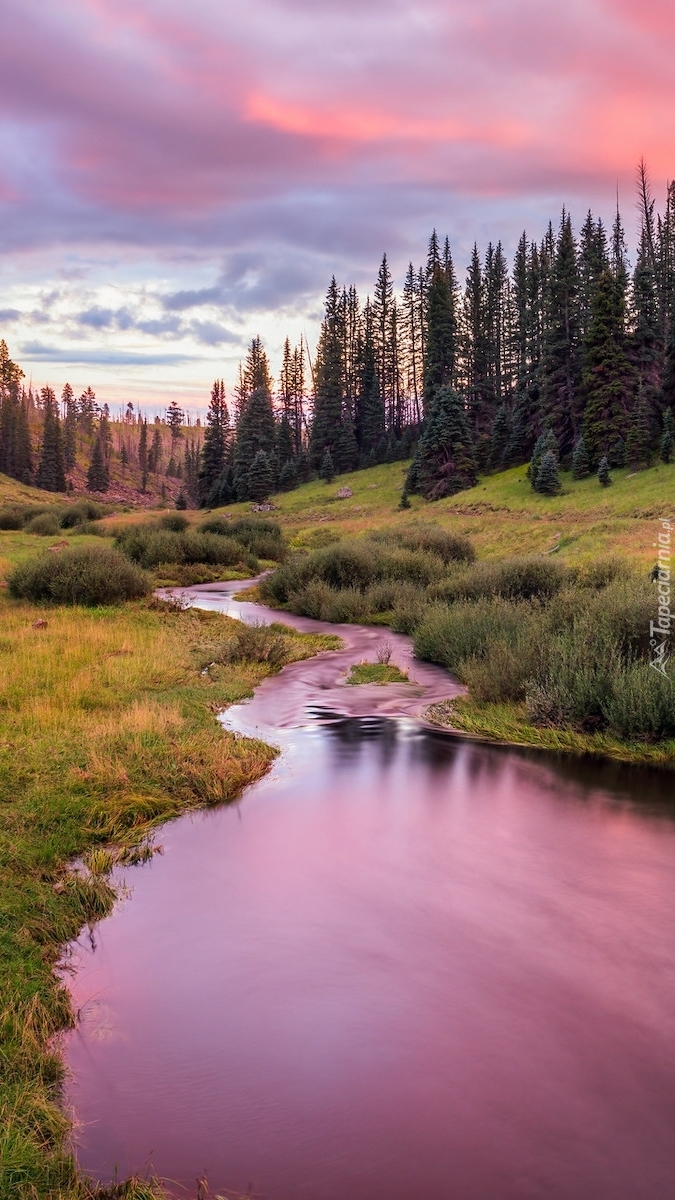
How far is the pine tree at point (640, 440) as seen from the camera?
45500 mm

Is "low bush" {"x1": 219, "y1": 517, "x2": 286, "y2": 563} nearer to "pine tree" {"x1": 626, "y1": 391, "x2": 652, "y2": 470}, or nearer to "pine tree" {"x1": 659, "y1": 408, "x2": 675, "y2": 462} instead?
"pine tree" {"x1": 626, "y1": 391, "x2": 652, "y2": 470}

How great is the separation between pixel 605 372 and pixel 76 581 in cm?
4091

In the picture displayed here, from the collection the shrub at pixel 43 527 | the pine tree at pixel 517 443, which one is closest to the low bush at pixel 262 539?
the shrub at pixel 43 527

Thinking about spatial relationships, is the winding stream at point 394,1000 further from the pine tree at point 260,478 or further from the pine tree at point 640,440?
the pine tree at point 260,478

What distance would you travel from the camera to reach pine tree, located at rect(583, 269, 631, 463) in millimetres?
49750

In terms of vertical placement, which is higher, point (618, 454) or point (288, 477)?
point (288, 477)

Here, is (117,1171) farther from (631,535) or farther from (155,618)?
(631,535)

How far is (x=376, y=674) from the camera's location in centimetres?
1580

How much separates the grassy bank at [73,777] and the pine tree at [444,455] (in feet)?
136

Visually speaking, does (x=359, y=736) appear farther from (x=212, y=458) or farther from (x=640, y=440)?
(x=212, y=458)

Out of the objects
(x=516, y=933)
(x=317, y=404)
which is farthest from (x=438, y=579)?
(x=317, y=404)

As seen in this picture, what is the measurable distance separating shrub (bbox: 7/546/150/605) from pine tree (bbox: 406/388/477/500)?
3789 centimetres

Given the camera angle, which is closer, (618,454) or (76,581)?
(76,581)

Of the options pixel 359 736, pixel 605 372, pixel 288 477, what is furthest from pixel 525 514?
pixel 288 477
